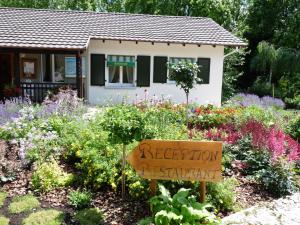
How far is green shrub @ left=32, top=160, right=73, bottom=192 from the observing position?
584cm

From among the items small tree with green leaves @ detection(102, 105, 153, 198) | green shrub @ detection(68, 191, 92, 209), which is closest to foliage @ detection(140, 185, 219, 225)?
small tree with green leaves @ detection(102, 105, 153, 198)

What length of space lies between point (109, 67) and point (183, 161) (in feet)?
39.2

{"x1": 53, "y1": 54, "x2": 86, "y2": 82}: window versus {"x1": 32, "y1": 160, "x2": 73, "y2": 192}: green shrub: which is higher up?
{"x1": 53, "y1": 54, "x2": 86, "y2": 82}: window

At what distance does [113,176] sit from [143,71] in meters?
11.1

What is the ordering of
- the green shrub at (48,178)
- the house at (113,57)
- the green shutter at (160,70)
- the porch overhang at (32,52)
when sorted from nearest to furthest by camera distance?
the green shrub at (48,178) < the porch overhang at (32,52) < the house at (113,57) < the green shutter at (160,70)

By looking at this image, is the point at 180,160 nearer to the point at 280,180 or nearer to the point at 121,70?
the point at 280,180

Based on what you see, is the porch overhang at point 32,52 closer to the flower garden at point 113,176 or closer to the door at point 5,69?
the door at point 5,69

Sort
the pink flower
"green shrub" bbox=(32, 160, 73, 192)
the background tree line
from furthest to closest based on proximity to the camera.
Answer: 1. the background tree line
2. the pink flower
3. "green shrub" bbox=(32, 160, 73, 192)

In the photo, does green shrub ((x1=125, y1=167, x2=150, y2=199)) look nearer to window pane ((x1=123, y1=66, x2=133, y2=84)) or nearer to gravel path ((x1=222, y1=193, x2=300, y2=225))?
gravel path ((x1=222, y1=193, x2=300, y2=225))

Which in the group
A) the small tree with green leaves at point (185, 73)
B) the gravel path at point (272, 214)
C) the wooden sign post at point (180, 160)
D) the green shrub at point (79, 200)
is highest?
the small tree with green leaves at point (185, 73)

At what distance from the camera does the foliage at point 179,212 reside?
14.2 ft

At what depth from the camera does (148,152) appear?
16.4ft

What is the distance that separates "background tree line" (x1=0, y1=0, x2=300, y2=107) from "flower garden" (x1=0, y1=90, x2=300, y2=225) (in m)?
13.5

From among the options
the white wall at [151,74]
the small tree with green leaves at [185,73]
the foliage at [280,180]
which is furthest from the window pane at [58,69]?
the foliage at [280,180]
